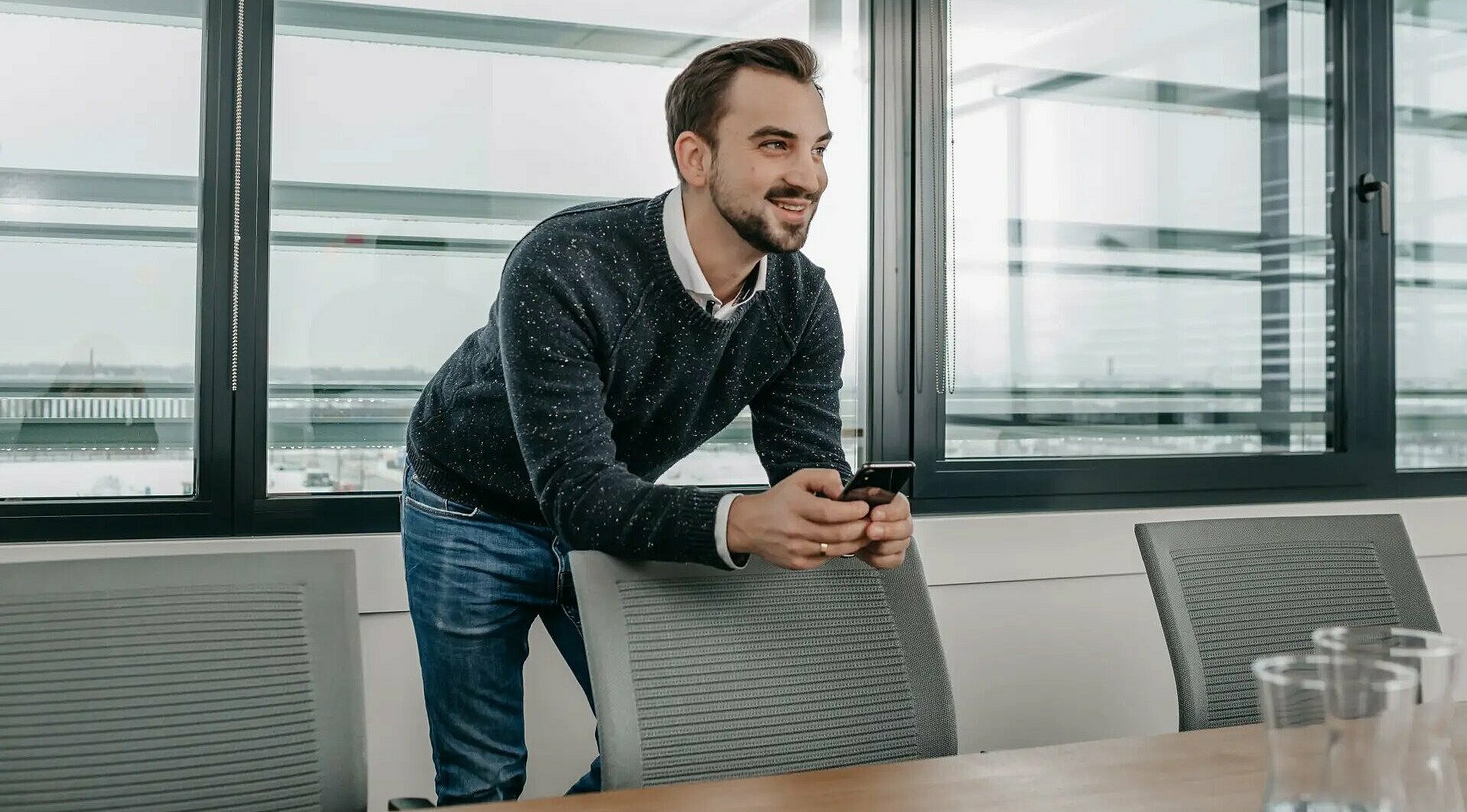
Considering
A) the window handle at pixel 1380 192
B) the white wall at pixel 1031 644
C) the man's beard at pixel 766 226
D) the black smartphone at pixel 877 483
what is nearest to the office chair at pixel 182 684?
the black smartphone at pixel 877 483

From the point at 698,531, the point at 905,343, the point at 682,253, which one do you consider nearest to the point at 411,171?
the point at 682,253

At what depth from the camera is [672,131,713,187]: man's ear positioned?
1.71 meters

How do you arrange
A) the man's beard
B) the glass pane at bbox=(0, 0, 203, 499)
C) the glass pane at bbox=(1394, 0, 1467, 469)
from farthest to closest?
the glass pane at bbox=(1394, 0, 1467, 469), the glass pane at bbox=(0, 0, 203, 499), the man's beard

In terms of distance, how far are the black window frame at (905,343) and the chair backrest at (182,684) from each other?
1002mm

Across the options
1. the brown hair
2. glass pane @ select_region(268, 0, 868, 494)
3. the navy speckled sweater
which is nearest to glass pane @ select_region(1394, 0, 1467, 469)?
glass pane @ select_region(268, 0, 868, 494)

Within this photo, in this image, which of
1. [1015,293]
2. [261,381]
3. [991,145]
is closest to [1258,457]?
[1015,293]

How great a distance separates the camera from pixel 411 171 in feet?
7.90

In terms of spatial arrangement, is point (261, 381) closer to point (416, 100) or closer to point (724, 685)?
point (416, 100)

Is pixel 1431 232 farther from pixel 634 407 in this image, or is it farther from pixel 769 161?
pixel 634 407

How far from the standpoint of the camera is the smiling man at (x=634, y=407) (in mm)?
1437

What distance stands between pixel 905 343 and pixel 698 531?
1.39m

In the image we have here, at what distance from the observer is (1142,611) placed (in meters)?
2.80

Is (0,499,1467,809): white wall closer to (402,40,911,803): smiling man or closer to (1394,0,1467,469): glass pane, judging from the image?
(402,40,911,803): smiling man

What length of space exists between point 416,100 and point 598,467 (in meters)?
1.20
